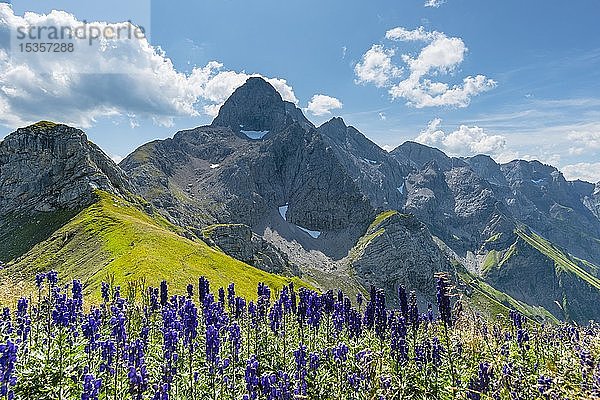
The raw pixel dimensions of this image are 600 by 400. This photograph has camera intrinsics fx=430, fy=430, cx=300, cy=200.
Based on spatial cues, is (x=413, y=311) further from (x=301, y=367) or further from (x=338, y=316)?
(x=301, y=367)

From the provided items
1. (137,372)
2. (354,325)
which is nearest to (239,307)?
(354,325)

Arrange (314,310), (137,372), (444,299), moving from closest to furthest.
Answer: (137,372)
(444,299)
(314,310)

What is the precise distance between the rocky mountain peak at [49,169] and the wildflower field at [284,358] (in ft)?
313

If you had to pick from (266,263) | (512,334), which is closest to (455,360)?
(512,334)

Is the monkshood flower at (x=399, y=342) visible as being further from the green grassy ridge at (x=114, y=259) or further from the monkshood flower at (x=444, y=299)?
the green grassy ridge at (x=114, y=259)

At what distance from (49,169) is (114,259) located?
6859cm

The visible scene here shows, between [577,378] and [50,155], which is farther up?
[50,155]

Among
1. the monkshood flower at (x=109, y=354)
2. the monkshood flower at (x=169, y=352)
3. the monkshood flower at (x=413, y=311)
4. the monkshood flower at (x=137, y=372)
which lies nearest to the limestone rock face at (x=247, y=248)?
the monkshood flower at (x=413, y=311)

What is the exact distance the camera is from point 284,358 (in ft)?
34.4

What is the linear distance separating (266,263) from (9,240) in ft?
271

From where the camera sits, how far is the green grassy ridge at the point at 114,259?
160 feet

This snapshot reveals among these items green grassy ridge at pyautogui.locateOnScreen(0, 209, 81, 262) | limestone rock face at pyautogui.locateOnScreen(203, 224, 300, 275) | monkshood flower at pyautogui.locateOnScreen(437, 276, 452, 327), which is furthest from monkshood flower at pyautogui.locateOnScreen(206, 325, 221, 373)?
limestone rock face at pyautogui.locateOnScreen(203, 224, 300, 275)

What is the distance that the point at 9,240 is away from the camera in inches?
3565

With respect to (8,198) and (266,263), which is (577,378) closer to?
(8,198)
